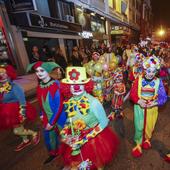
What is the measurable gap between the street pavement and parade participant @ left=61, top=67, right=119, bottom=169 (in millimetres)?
830

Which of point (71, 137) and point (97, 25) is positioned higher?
point (97, 25)

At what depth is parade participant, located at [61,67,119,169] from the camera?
195 centimetres

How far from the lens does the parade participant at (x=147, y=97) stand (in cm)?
243

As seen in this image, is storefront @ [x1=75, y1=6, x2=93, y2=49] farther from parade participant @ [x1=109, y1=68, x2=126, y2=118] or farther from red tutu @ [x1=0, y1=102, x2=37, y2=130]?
red tutu @ [x1=0, y1=102, x2=37, y2=130]

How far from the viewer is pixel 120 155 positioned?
2.92 metres

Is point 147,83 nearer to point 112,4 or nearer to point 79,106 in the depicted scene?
point 79,106

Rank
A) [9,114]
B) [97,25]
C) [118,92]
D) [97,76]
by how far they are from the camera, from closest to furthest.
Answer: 1. [9,114]
2. [118,92]
3. [97,76]
4. [97,25]

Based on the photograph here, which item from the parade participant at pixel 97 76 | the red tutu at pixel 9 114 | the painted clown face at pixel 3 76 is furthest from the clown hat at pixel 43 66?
the parade participant at pixel 97 76

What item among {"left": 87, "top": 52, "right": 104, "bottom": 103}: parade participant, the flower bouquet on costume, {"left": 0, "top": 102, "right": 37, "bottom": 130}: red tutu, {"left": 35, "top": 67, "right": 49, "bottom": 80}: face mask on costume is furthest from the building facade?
the flower bouquet on costume

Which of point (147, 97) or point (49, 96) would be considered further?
point (147, 97)

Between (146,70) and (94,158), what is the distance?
163 centimetres

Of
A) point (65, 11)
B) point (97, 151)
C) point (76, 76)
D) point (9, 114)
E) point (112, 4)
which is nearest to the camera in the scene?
point (76, 76)

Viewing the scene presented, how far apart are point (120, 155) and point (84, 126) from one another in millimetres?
1452

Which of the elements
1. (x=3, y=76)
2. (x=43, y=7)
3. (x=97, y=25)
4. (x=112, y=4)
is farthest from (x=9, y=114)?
(x=112, y=4)
